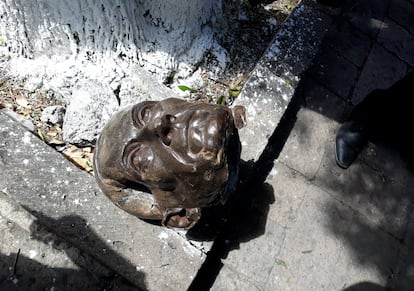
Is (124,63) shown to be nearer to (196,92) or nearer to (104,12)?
(104,12)

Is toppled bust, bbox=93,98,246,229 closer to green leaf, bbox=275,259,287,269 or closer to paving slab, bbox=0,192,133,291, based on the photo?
paving slab, bbox=0,192,133,291

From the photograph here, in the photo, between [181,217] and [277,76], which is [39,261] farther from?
[277,76]

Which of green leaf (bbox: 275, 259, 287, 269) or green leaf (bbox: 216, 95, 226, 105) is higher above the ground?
green leaf (bbox: 216, 95, 226, 105)

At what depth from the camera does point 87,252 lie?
7.11 ft

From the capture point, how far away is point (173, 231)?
2383 millimetres

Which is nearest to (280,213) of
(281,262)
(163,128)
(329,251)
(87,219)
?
(281,262)

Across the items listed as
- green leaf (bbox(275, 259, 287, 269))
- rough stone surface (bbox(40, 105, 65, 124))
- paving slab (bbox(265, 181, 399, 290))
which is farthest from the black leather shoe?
rough stone surface (bbox(40, 105, 65, 124))

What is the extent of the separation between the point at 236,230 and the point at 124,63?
57.9 inches

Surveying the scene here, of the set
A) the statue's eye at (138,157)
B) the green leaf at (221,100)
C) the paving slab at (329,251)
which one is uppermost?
the statue's eye at (138,157)

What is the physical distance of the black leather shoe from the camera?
137 inches

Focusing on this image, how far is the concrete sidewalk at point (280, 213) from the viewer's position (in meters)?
2.16

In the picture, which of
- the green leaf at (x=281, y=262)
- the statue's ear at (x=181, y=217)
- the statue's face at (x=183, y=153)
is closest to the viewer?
the statue's face at (x=183, y=153)

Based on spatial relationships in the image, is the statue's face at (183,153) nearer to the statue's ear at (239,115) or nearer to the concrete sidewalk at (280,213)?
the statue's ear at (239,115)

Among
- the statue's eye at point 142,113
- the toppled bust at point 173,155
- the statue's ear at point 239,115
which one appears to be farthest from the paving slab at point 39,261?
the statue's ear at point 239,115
